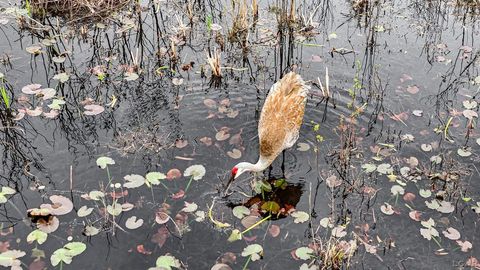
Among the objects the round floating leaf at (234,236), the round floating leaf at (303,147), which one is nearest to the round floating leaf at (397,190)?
the round floating leaf at (303,147)

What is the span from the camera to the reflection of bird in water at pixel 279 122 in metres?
5.78

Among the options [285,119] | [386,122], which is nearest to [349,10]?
[386,122]

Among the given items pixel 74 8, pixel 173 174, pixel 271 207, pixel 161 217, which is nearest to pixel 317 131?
pixel 271 207

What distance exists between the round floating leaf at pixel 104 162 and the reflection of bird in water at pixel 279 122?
1.46 m

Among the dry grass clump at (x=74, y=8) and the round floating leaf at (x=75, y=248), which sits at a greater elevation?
the dry grass clump at (x=74, y=8)

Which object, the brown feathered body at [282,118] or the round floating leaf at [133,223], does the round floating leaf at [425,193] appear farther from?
the round floating leaf at [133,223]

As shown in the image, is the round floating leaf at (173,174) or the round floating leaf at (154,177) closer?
the round floating leaf at (154,177)

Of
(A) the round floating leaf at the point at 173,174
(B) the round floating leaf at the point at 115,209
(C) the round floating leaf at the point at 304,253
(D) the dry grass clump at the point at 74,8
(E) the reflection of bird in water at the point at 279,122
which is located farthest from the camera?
(D) the dry grass clump at the point at 74,8

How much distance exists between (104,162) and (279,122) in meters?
2.12

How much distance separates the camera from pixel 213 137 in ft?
21.4

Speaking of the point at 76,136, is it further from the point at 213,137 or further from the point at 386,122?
the point at 386,122

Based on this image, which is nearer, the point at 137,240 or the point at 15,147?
the point at 137,240

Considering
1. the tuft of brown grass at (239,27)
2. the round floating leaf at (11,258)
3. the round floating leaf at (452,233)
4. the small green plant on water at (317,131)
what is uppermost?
the tuft of brown grass at (239,27)

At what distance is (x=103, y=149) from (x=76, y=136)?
0.48 meters
